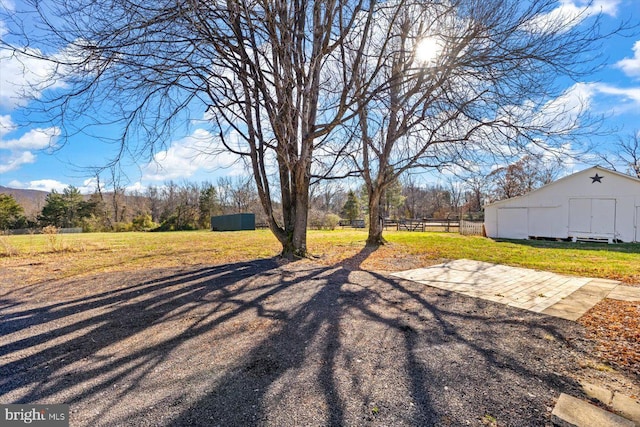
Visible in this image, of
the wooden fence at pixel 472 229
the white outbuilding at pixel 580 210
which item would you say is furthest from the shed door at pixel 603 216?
the wooden fence at pixel 472 229

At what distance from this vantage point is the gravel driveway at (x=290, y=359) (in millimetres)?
1792

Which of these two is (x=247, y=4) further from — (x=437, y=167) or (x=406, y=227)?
(x=406, y=227)

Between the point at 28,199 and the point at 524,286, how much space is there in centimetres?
5364

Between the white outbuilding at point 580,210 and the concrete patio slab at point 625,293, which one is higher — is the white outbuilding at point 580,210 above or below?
above

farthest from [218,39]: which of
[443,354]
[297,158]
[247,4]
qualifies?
[443,354]

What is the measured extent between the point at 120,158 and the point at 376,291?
18.0ft

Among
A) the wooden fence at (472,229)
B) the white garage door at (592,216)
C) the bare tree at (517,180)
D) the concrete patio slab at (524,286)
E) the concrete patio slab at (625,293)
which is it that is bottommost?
the concrete patio slab at (524,286)

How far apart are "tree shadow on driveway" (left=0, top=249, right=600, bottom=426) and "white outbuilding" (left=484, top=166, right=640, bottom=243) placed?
14096mm

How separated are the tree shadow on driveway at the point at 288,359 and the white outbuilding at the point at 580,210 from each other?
14096 millimetres

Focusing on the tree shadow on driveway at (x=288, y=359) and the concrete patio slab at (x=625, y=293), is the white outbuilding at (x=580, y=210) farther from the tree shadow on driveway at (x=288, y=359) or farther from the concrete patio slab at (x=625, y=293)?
the tree shadow on driveway at (x=288, y=359)

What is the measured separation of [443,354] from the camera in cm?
248

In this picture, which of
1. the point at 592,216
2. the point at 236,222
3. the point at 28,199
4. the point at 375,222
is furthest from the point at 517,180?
the point at 28,199

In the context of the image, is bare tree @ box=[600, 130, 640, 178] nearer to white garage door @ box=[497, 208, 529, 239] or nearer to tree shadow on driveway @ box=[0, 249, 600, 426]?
white garage door @ box=[497, 208, 529, 239]

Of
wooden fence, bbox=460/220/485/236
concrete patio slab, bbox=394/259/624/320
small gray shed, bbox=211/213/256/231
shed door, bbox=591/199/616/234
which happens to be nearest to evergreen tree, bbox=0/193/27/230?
small gray shed, bbox=211/213/256/231
